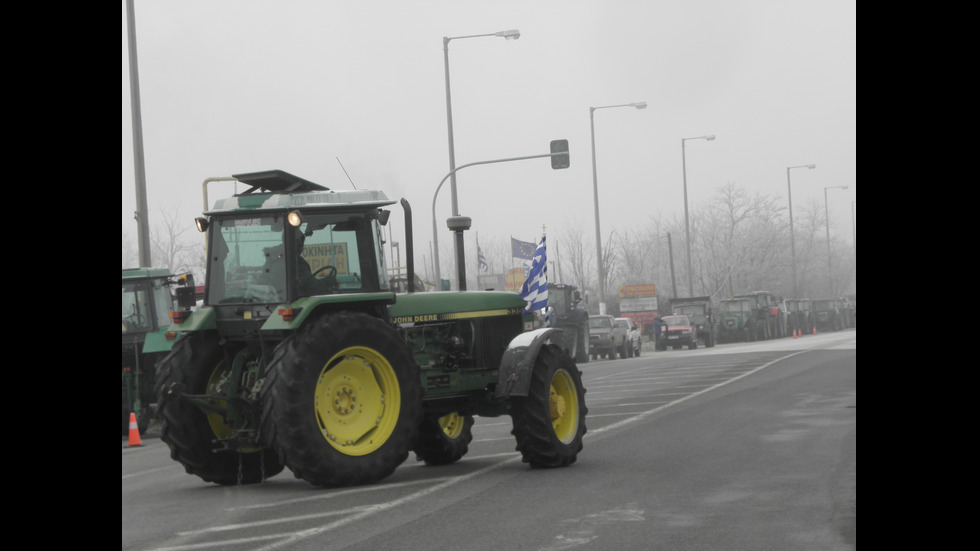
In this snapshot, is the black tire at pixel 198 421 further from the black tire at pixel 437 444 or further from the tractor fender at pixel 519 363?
the tractor fender at pixel 519 363

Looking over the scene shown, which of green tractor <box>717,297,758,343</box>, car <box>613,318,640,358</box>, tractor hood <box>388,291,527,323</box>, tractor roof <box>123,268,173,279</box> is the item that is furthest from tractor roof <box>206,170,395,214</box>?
green tractor <box>717,297,758,343</box>

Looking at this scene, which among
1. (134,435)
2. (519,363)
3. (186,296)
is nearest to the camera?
(186,296)

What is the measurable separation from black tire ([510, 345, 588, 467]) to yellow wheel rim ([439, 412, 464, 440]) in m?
1.36

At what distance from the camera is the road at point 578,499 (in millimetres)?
7262

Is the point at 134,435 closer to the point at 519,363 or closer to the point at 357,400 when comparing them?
the point at 357,400

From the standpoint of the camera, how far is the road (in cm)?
726

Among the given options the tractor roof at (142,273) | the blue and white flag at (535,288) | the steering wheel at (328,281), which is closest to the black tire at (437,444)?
the blue and white flag at (535,288)

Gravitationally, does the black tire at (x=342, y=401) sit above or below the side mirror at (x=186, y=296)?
below

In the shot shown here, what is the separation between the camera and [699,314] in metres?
57.0

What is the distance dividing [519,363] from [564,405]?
2.76 ft

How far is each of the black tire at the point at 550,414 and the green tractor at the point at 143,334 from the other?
8223 mm

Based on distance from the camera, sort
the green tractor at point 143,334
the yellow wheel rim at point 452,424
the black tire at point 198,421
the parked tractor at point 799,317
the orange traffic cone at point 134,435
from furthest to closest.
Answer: the parked tractor at point 799,317 → the green tractor at point 143,334 → the orange traffic cone at point 134,435 → the yellow wheel rim at point 452,424 → the black tire at point 198,421

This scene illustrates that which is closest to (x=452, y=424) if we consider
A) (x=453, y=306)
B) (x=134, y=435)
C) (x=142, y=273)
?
(x=453, y=306)
